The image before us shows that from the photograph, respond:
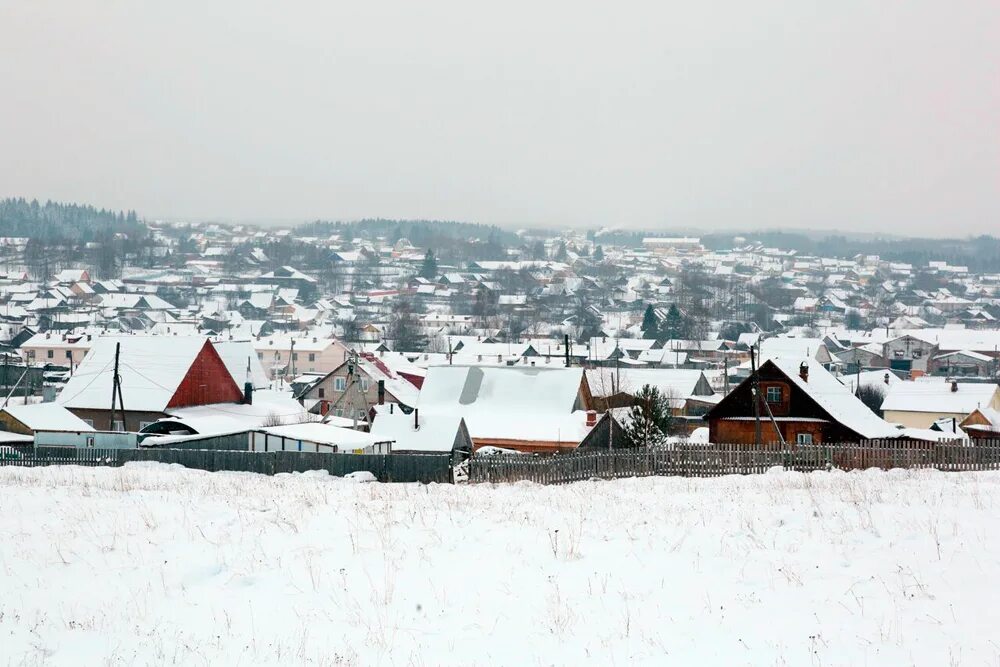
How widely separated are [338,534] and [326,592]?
2.06 m

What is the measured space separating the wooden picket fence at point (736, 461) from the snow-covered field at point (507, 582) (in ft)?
39.9

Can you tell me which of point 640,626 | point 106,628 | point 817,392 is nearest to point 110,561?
point 106,628

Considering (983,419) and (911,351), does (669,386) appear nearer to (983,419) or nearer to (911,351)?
(983,419)

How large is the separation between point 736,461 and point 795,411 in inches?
667

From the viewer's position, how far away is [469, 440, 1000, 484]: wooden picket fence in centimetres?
2758

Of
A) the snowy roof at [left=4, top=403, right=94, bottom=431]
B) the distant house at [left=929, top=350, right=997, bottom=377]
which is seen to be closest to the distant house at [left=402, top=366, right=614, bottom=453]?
the snowy roof at [left=4, top=403, right=94, bottom=431]

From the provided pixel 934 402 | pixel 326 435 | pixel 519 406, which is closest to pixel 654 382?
pixel 934 402

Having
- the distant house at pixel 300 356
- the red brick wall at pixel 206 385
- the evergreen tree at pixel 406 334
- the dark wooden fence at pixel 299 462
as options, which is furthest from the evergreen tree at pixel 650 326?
the dark wooden fence at pixel 299 462

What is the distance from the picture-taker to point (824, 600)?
10102 millimetres

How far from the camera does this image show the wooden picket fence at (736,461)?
2758cm

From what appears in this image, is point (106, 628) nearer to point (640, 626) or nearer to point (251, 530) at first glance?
point (251, 530)

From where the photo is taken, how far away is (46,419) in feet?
148

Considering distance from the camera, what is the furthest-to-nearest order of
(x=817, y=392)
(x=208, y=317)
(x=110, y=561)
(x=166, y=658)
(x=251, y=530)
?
1. (x=208, y=317)
2. (x=817, y=392)
3. (x=251, y=530)
4. (x=110, y=561)
5. (x=166, y=658)

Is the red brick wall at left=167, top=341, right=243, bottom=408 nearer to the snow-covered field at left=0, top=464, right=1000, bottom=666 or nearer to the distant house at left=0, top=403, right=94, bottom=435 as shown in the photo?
the distant house at left=0, top=403, right=94, bottom=435
